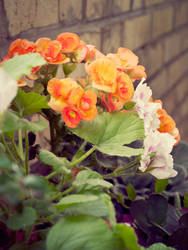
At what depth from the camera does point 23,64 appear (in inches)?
13.2

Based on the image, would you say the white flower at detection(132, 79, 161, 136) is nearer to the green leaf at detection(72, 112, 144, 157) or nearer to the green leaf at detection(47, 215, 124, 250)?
the green leaf at detection(72, 112, 144, 157)

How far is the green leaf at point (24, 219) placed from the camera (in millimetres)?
287

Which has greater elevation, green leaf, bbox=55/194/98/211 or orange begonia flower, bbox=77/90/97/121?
orange begonia flower, bbox=77/90/97/121

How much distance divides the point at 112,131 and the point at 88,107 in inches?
2.1

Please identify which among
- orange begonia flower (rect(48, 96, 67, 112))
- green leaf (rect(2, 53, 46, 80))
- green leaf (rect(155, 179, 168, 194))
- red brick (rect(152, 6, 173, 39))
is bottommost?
green leaf (rect(155, 179, 168, 194))

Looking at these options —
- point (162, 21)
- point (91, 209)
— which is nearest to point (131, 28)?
point (162, 21)

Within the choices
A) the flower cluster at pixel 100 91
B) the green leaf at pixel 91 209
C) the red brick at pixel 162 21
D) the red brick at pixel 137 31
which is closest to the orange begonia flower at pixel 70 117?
the flower cluster at pixel 100 91

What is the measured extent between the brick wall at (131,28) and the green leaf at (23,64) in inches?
11.7

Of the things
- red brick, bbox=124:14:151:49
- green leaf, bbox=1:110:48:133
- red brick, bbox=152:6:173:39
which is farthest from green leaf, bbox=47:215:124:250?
red brick, bbox=152:6:173:39

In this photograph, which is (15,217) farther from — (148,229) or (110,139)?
(148,229)

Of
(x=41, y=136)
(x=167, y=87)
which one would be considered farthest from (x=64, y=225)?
(x=167, y=87)

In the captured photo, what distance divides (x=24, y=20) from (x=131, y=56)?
0.29 metres

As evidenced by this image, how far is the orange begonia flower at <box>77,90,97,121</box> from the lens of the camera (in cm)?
39

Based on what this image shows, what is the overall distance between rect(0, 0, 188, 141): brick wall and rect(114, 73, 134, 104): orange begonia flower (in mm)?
306
